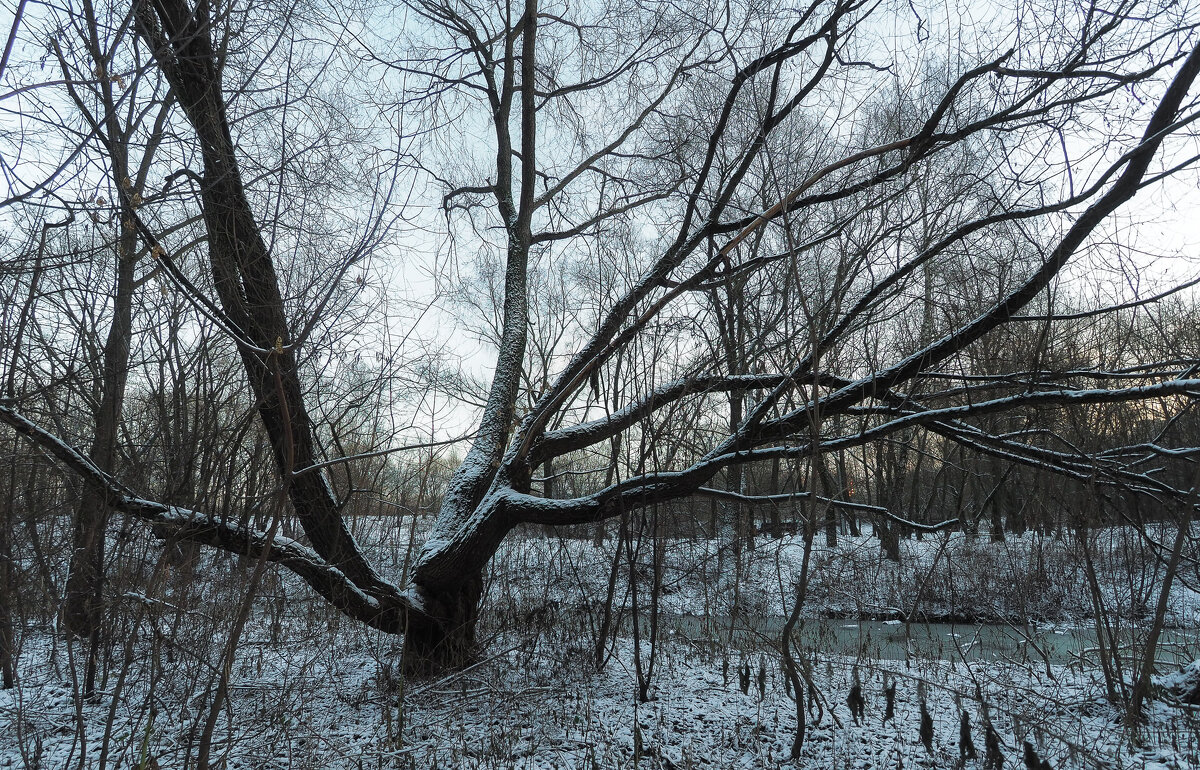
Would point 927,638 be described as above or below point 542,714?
below

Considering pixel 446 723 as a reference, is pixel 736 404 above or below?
above

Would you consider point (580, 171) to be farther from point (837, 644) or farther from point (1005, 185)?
point (837, 644)

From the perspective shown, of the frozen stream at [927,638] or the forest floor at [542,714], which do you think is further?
the frozen stream at [927,638]

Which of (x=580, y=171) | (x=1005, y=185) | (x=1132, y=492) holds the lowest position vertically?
(x=1132, y=492)

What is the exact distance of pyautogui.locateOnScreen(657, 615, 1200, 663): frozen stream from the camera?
6.05 meters

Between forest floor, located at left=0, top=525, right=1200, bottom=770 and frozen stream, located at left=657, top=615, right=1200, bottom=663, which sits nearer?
forest floor, located at left=0, top=525, right=1200, bottom=770

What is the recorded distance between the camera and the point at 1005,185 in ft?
14.4

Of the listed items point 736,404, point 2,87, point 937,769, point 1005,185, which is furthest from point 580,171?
point 937,769

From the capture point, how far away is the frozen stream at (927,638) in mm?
6051

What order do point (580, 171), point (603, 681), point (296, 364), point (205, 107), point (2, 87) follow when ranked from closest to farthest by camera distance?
point (2, 87), point (205, 107), point (296, 364), point (603, 681), point (580, 171)

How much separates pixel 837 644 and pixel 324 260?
738cm

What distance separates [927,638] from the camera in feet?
25.7

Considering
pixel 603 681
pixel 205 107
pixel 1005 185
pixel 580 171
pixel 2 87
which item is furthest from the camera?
pixel 580 171

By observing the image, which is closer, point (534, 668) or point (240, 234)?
point (240, 234)
